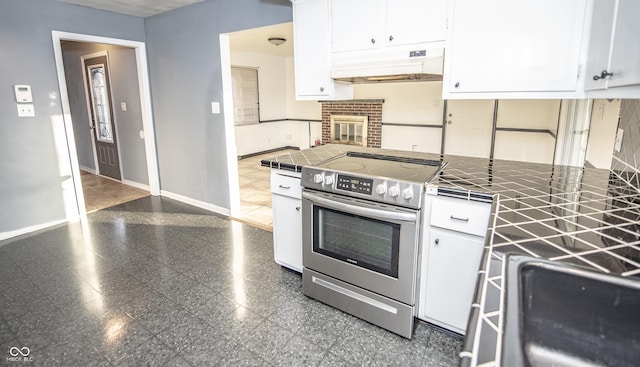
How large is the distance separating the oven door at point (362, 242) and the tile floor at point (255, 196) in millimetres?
1506

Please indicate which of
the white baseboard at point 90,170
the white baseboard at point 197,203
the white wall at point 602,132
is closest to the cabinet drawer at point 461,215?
the white wall at point 602,132

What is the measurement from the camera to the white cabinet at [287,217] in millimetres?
2420

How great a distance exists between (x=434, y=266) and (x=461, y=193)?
0.46 meters

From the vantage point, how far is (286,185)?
2.45 m

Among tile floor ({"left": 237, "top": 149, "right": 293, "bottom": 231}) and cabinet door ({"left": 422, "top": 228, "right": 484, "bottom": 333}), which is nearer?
cabinet door ({"left": 422, "top": 228, "right": 484, "bottom": 333})

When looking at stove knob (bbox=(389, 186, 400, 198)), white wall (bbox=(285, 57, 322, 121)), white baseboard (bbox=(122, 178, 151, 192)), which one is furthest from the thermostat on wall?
white wall (bbox=(285, 57, 322, 121))

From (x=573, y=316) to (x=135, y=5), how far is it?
442 centimetres

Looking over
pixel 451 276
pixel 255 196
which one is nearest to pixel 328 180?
pixel 451 276

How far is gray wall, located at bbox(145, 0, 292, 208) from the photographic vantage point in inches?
138

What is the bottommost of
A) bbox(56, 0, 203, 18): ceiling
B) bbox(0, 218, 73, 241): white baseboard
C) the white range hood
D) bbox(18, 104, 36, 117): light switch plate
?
bbox(0, 218, 73, 241): white baseboard

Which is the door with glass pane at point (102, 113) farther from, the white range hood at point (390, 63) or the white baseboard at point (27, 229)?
the white range hood at point (390, 63)

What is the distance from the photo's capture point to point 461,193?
1716 mm

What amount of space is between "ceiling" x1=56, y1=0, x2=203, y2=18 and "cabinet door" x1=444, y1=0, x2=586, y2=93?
2.84 meters

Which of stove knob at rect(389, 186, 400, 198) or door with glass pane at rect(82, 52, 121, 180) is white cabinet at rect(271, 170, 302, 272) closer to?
stove knob at rect(389, 186, 400, 198)
